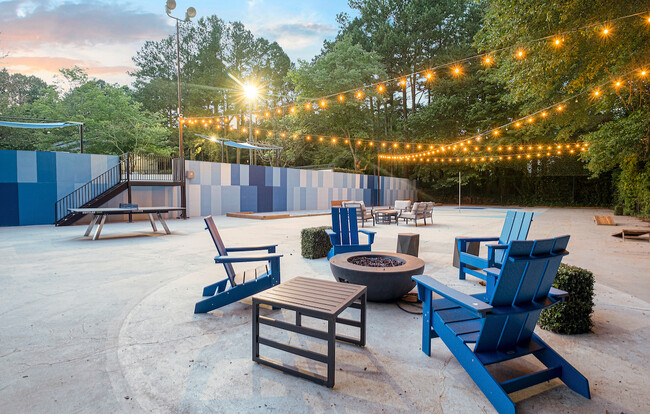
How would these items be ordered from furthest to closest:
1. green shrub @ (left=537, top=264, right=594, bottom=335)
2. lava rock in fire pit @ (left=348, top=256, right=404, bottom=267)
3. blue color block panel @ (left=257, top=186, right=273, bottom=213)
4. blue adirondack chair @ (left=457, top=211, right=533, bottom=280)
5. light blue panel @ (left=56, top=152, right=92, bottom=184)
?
blue color block panel @ (left=257, top=186, right=273, bottom=213) < light blue panel @ (left=56, top=152, right=92, bottom=184) < blue adirondack chair @ (left=457, top=211, right=533, bottom=280) < lava rock in fire pit @ (left=348, top=256, right=404, bottom=267) < green shrub @ (left=537, top=264, right=594, bottom=335)

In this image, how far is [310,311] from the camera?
1.95 m

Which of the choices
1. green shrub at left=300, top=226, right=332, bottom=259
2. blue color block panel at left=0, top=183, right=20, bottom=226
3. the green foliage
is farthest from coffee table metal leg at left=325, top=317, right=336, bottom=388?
the green foliage

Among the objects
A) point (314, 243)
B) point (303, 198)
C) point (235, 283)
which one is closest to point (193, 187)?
Answer: point (303, 198)

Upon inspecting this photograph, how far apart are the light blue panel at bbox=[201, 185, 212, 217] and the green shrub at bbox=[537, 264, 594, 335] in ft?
46.6

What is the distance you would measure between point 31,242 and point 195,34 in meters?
29.9

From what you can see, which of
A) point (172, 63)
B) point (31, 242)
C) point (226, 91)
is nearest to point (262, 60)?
point (226, 91)

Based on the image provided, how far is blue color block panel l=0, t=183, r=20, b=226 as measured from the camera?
10.4m

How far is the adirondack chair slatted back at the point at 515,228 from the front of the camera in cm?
392

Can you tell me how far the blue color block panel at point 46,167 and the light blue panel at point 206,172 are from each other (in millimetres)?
5172

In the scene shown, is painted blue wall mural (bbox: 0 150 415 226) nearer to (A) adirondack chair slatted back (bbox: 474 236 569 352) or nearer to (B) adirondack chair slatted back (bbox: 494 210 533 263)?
(B) adirondack chair slatted back (bbox: 494 210 533 263)

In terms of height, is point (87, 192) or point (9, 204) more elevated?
point (87, 192)

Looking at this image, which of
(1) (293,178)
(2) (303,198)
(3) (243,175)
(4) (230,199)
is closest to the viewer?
(4) (230,199)

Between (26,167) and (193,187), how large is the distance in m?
5.56

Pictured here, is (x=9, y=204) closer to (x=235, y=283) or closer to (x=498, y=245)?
(x=235, y=283)
